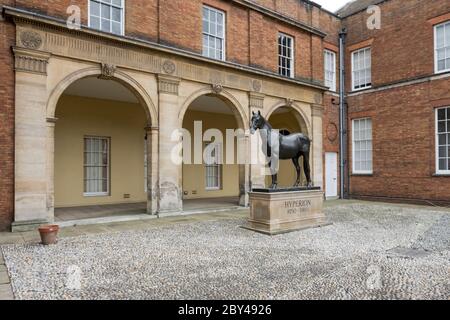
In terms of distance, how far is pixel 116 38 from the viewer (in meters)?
8.70

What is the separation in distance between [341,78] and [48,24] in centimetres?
1269

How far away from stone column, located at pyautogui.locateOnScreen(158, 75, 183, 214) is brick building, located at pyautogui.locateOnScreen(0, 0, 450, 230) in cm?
4

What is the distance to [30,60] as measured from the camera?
7668mm

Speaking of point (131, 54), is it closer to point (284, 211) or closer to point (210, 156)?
point (284, 211)

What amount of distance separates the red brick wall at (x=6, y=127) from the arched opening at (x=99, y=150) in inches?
122

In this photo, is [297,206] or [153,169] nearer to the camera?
[297,206]

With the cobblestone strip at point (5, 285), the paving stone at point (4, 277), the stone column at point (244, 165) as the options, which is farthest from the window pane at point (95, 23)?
the paving stone at point (4, 277)

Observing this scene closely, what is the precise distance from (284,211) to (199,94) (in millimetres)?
4938

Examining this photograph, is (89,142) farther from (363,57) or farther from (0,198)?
(363,57)

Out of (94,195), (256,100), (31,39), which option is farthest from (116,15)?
(94,195)

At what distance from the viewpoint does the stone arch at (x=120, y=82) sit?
798 cm

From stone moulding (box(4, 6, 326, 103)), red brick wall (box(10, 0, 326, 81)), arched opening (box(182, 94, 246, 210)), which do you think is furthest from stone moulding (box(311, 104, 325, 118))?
arched opening (box(182, 94, 246, 210))

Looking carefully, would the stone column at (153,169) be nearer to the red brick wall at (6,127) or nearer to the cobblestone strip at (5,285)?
the red brick wall at (6,127)
